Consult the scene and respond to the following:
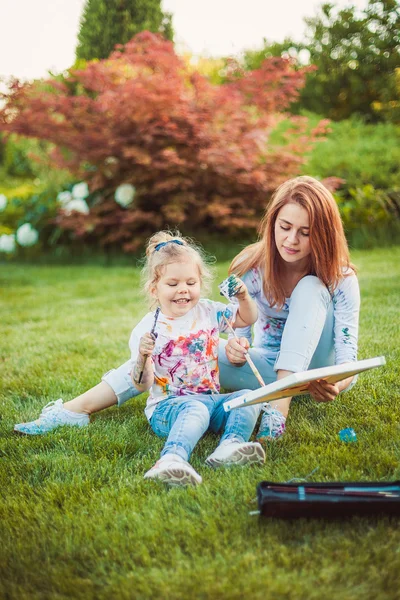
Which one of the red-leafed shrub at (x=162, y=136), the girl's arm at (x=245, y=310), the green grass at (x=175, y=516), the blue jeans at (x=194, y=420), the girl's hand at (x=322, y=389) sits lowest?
the green grass at (x=175, y=516)

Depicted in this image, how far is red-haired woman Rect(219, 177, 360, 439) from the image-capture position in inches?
92.4

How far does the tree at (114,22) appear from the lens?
9977 millimetres

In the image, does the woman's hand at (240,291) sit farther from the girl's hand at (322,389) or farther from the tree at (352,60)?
the tree at (352,60)

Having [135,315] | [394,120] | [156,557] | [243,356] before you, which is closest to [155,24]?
[394,120]

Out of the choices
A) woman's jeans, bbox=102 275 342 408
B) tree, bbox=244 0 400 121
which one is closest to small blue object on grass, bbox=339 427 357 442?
woman's jeans, bbox=102 275 342 408

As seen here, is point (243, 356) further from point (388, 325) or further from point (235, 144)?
point (235, 144)

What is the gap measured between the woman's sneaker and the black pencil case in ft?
1.88

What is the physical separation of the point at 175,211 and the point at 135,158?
28.6 inches

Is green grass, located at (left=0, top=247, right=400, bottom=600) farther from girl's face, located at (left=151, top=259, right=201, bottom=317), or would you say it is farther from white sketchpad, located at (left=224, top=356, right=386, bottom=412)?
girl's face, located at (left=151, top=259, right=201, bottom=317)

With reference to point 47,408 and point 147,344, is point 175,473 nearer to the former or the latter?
point 147,344

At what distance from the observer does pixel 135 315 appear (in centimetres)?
466

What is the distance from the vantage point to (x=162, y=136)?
6672 millimetres

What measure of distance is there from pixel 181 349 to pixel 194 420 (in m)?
0.35

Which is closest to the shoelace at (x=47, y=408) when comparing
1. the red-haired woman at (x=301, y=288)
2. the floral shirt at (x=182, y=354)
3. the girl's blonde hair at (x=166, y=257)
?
the floral shirt at (x=182, y=354)
